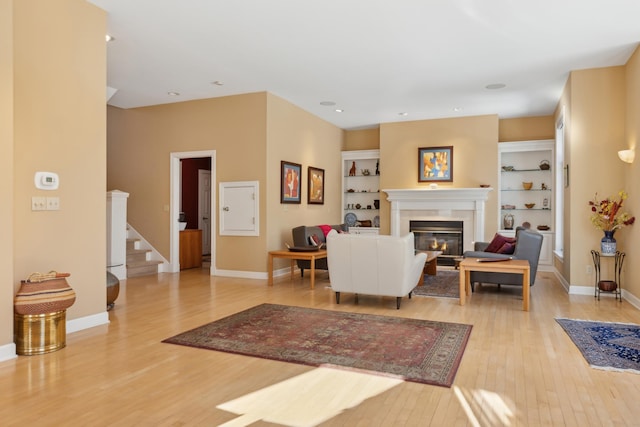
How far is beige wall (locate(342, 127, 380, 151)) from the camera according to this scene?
10.4m

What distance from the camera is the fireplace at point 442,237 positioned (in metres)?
9.11

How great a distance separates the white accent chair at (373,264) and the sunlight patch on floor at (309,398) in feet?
6.50

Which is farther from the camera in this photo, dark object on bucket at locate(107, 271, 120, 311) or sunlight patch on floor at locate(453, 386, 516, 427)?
dark object on bucket at locate(107, 271, 120, 311)

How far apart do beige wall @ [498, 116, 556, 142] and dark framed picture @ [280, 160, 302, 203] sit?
4500 millimetres

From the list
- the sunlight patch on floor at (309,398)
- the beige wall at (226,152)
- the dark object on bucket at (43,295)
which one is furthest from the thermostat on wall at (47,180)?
the beige wall at (226,152)

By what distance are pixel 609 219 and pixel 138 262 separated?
7.47 m

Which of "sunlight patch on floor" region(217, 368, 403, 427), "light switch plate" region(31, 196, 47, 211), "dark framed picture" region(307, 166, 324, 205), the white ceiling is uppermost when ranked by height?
the white ceiling

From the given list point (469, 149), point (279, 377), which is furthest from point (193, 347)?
point (469, 149)

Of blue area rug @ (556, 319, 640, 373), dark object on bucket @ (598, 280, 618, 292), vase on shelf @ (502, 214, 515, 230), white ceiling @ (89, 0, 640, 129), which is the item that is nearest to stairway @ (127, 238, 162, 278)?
white ceiling @ (89, 0, 640, 129)

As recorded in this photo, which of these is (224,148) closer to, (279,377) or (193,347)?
(193,347)

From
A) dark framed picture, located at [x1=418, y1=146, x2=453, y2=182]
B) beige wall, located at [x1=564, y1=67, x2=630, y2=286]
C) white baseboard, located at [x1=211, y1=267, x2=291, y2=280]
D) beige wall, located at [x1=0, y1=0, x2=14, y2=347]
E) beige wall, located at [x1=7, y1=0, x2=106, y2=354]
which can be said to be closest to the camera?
Result: beige wall, located at [x1=0, y1=0, x2=14, y2=347]

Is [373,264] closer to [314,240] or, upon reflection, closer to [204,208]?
[314,240]

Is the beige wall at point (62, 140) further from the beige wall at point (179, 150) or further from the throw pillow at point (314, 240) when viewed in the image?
the throw pillow at point (314, 240)

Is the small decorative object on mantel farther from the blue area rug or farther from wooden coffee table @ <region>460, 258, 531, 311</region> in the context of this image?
the blue area rug
